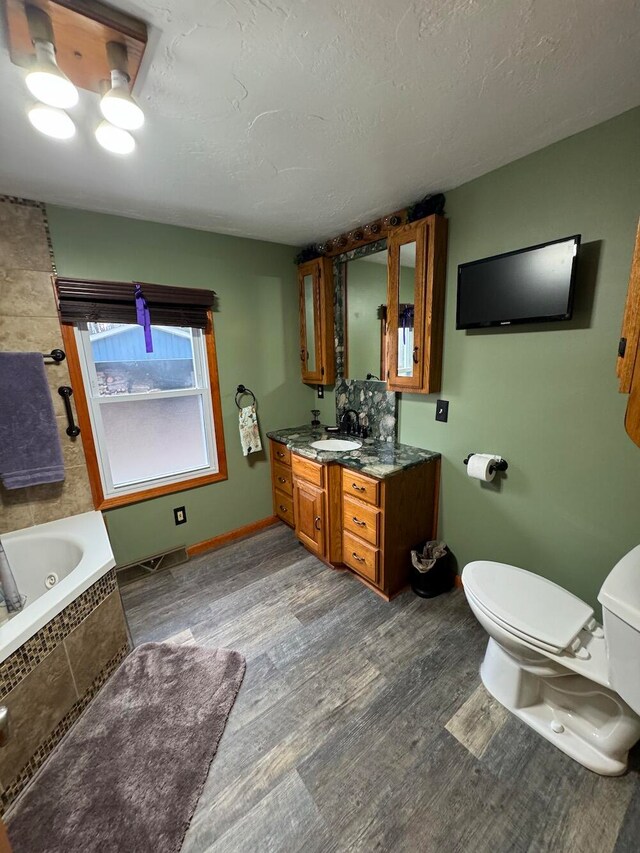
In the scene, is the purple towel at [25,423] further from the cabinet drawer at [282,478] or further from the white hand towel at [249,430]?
the cabinet drawer at [282,478]

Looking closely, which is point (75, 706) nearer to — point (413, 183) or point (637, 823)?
point (637, 823)

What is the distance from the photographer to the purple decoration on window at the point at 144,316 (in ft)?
6.75

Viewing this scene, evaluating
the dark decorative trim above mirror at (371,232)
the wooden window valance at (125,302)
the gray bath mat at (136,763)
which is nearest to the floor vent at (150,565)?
the gray bath mat at (136,763)

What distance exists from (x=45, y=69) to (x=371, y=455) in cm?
204

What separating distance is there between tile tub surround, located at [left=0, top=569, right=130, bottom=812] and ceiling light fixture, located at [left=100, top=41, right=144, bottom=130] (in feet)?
5.94

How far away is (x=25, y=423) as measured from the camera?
1.82m

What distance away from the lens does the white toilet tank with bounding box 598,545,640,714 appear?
0.97 m

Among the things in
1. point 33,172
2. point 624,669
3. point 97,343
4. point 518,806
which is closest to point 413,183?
point 33,172

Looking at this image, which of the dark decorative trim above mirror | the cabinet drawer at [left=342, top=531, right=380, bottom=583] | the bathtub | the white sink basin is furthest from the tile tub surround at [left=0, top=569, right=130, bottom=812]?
the dark decorative trim above mirror

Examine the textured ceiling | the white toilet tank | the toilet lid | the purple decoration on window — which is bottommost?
the toilet lid

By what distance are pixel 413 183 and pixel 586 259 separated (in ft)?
3.03

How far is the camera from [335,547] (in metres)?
2.28

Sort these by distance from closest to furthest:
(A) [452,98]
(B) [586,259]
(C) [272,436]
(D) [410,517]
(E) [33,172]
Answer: (A) [452,98], (B) [586,259], (E) [33,172], (D) [410,517], (C) [272,436]

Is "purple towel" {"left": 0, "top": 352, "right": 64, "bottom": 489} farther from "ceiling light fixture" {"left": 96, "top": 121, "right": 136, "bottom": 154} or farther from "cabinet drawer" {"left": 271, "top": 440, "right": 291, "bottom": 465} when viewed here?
"cabinet drawer" {"left": 271, "top": 440, "right": 291, "bottom": 465}
